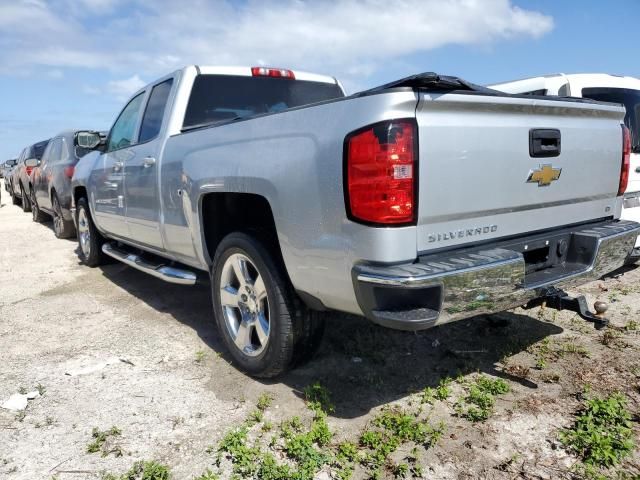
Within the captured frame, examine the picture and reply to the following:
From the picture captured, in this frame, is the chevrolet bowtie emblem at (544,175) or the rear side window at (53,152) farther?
the rear side window at (53,152)

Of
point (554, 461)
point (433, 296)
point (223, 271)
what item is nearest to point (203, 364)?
point (223, 271)

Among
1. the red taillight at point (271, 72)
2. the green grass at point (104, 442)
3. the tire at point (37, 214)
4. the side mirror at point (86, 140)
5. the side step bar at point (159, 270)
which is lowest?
the green grass at point (104, 442)

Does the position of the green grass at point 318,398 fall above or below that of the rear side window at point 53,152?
below

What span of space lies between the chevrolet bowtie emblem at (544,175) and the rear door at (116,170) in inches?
131

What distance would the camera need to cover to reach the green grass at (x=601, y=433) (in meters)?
2.32

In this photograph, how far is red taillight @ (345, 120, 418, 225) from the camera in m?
2.22

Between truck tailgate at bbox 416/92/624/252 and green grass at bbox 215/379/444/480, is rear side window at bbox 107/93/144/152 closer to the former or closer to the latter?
green grass at bbox 215/379/444/480

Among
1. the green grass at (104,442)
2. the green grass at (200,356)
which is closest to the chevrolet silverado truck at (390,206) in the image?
the green grass at (200,356)

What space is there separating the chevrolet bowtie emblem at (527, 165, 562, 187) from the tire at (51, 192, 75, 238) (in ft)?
26.0

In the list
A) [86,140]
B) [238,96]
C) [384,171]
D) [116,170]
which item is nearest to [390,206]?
[384,171]

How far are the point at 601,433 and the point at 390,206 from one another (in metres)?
1.52

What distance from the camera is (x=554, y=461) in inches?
92.3

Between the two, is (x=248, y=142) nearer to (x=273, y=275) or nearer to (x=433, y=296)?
(x=273, y=275)

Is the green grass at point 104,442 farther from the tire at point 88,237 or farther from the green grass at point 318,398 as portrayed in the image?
the tire at point 88,237
